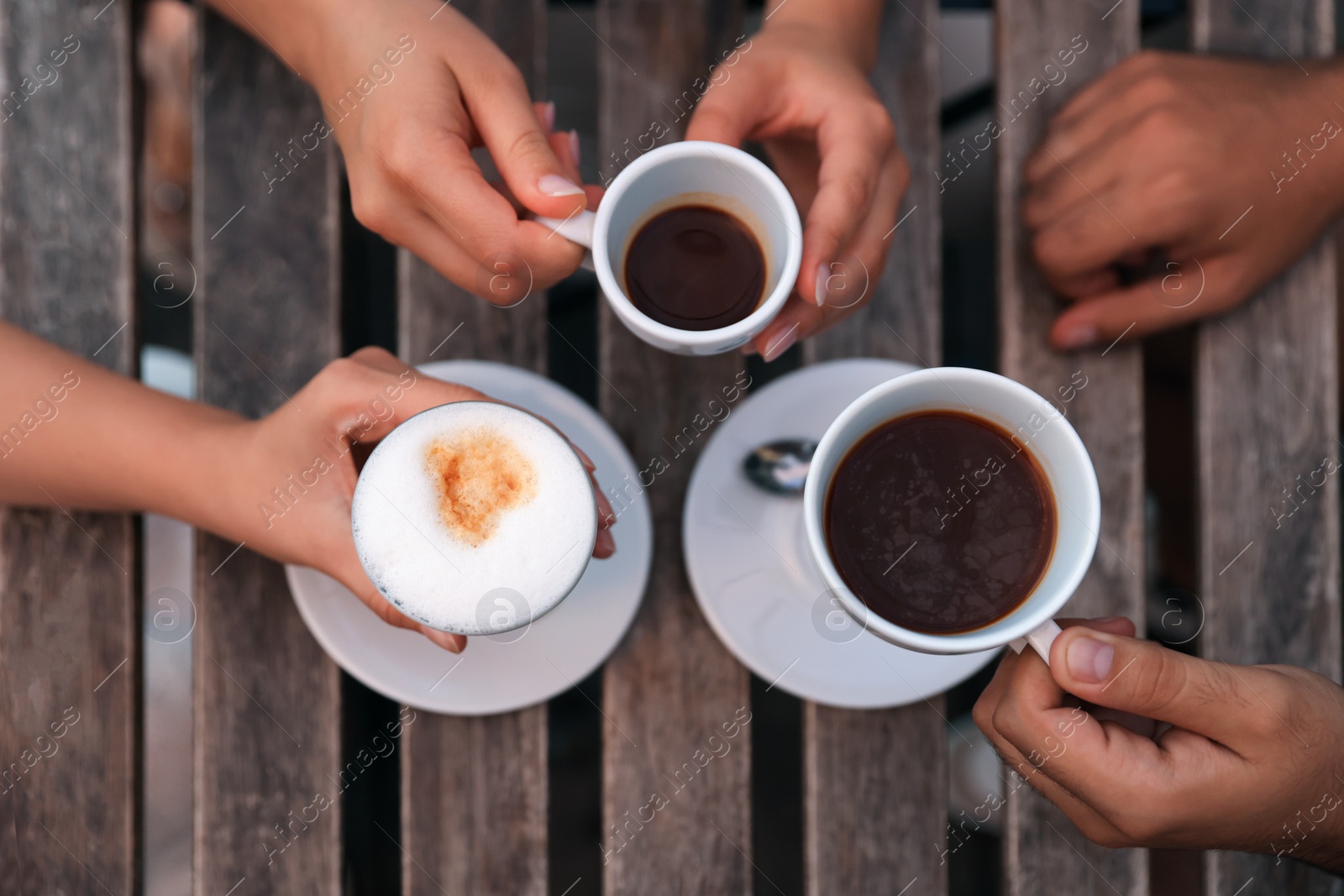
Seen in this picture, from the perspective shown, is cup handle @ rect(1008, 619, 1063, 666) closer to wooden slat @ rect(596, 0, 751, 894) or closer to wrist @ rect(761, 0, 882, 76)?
wooden slat @ rect(596, 0, 751, 894)

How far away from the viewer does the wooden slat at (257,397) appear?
0.79 meters

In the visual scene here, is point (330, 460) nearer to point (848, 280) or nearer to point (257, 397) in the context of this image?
point (257, 397)

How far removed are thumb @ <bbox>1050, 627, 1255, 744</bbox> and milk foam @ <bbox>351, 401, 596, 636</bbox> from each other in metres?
0.35

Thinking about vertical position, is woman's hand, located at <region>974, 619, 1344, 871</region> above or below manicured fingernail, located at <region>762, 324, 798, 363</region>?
below

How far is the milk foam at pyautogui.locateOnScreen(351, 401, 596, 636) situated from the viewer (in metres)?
0.54

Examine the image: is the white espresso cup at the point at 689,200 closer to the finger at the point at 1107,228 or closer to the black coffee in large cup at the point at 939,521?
the black coffee in large cup at the point at 939,521

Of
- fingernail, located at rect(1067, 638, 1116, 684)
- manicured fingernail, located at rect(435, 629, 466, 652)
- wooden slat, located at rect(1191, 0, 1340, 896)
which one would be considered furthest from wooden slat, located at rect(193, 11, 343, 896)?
wooden slat, located at rect(1191, 0, 1340, 896)

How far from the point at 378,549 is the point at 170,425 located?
1.10 feet

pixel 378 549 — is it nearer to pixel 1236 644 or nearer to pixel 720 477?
pixel 720 477

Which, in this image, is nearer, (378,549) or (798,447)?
(378,549)

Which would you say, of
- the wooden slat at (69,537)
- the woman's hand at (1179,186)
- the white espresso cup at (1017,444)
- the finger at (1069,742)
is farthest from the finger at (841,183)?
the wooden slat at (69,537)

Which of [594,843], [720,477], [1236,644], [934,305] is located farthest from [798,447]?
[594,843]

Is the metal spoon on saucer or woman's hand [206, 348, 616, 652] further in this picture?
the metal spoon on saucer

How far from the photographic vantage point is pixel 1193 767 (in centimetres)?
65
